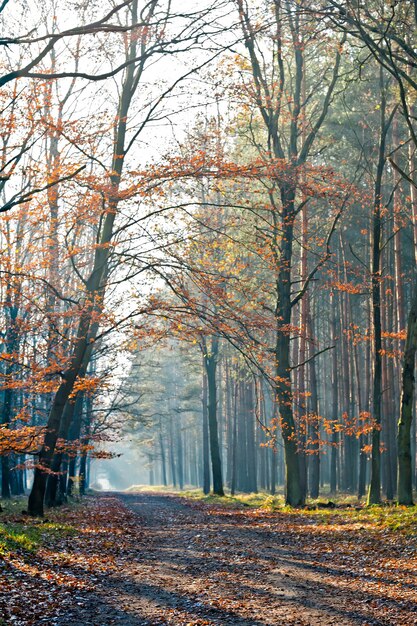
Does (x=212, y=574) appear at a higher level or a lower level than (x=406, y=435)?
lower

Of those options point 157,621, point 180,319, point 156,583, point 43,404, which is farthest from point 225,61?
point 43,404

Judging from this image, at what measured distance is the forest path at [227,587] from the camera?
7.39 metres

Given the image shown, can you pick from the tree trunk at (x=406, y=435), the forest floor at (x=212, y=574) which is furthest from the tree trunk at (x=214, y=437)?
the forest floor at (x=212, y=574)

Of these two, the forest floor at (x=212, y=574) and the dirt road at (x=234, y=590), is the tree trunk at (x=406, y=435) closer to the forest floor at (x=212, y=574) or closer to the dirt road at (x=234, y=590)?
the forest floor at (x=212, y=574)

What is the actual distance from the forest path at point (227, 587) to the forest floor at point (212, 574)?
0.05 ft

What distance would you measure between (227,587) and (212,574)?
104 centimetres

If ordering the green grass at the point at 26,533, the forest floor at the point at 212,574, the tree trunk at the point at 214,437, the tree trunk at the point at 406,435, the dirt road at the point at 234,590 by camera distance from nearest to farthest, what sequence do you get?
the dirt road at the point at 234,590 < the forest floor at the point at 212,574 < the green grass at the point at 26,533 < the tree trunk at the point at 406,435 < the tree trunk at the point at 214,437

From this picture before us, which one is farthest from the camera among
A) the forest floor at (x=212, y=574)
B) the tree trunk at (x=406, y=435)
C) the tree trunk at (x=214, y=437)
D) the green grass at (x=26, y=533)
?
the tree trunk at (x=214, y=437)

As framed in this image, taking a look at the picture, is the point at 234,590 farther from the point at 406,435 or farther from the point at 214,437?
the point at 214,437

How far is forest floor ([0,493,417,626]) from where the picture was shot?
7.46m

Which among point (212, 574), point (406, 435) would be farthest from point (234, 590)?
point (406, 435)

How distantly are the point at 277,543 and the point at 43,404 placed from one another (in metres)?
32.2

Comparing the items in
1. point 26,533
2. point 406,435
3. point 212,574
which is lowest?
point 212,574

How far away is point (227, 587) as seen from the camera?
355 inches
